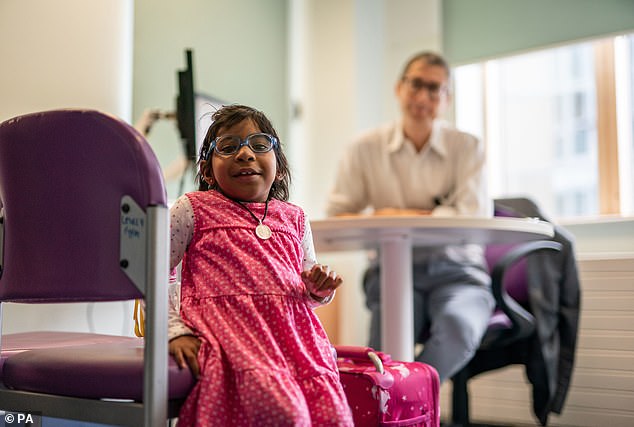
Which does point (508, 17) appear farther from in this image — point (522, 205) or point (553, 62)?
point (522, 205)

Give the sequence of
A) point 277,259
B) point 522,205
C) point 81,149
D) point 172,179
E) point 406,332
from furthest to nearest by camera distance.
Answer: point 172,179 < point 522,205 < point 406,332 < point 277,259 < point 81,149

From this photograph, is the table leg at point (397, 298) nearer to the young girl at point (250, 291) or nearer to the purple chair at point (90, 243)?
the young girl at point (250, 291)

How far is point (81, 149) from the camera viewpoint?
1.14 m

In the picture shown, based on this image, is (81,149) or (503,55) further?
(503,55)

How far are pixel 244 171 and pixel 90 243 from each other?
33cm

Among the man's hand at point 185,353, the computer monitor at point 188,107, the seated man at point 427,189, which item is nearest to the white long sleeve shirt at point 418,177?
the seated man at point 427,189

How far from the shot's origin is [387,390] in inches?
57.6

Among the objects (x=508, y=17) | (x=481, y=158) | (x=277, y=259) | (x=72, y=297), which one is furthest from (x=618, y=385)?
(x=508, y=17)

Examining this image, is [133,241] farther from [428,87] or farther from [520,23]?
[520,23]

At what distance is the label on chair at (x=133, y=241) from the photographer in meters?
1.09

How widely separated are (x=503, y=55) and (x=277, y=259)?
8.71 ft

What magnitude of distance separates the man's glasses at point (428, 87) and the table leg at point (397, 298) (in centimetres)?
79

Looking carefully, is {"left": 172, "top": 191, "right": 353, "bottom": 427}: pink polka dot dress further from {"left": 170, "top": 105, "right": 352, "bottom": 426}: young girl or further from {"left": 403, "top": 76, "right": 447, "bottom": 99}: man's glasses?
{"left": 403, "top": 76, "right": 447, "bottom": 99}: man's glasses

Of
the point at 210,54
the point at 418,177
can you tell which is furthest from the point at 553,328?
the point at 210,54
